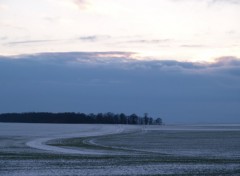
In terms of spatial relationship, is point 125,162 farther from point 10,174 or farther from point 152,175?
point 10,174

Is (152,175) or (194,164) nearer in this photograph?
(152,175)

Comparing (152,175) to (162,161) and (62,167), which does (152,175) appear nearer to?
(62,167)

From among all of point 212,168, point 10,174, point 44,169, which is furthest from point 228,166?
point 10,174

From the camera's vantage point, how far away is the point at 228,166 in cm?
2995

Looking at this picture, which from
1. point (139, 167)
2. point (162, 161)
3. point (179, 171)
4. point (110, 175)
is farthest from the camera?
point (162, 161)

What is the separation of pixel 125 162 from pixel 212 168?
6046mm

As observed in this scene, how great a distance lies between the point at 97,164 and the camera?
31.0 meters

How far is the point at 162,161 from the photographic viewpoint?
110 ft

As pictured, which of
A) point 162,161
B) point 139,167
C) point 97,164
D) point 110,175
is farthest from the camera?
point 162,161

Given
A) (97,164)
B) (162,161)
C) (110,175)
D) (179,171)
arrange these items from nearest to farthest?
1. (110,175)
2. (179,171)
3. (97,164)
4. (162,161)

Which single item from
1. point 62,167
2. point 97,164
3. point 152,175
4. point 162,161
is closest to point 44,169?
point 62,167

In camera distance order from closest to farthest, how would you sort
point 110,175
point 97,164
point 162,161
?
point 110,175, point 97,164, point 162,161

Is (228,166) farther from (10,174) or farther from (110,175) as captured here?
(10,174)

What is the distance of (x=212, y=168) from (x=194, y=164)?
2.54 m
